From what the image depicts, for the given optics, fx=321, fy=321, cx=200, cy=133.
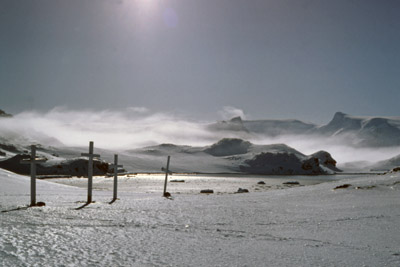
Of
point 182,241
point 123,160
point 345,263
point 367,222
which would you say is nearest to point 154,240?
point 182,241

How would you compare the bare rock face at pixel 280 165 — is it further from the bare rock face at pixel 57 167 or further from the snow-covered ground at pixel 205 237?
the snow-covered ground at pixel 205 237

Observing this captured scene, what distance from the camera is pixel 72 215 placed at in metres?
9.11

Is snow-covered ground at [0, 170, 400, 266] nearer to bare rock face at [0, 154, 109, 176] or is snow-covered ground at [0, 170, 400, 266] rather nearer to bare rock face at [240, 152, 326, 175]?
bare rock face at [0, 154, 109, 176]

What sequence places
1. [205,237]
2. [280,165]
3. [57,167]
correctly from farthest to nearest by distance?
[280,165]
[57,167]
[205,237]

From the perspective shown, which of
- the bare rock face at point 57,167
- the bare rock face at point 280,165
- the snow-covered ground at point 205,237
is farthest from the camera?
the bare rock face at point 280,165

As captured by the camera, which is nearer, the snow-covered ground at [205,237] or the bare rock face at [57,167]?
the snow-covered ground at [205,237]

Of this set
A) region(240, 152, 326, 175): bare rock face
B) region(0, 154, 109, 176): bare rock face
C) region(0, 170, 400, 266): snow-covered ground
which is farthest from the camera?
region(240, 152, 326, 175): bare rock face

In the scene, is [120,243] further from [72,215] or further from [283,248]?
[72,215]

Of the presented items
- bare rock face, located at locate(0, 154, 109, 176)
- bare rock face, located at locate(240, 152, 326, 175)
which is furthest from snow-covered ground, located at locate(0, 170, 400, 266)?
bare rock face, located at locate(240, 152, 326, 175)

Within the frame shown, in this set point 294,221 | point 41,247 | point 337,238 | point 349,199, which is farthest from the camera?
point 349,199

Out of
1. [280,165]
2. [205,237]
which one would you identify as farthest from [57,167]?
[280,165]

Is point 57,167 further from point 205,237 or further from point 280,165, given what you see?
point 280,165

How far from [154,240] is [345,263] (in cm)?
346

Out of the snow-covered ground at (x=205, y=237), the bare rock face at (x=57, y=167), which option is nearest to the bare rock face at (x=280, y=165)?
the bare rock face at (x=57, y=167)
